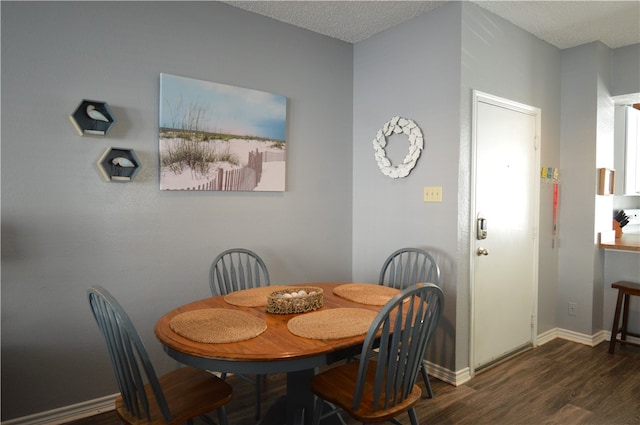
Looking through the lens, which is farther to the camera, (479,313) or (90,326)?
(479,313)

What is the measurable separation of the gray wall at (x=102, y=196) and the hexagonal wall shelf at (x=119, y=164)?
53mm

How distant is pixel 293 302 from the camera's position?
197 centimetres

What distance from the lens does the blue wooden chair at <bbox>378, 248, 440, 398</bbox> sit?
109 inches

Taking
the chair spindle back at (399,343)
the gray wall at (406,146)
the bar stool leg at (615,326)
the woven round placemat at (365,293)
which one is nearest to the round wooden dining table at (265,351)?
the chair spindle back at (399,343)

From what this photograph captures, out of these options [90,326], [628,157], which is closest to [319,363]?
[90,326]

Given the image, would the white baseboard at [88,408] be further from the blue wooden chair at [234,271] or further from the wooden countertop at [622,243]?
the wooden countertop at [622,243]

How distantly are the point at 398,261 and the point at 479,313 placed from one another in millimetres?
682

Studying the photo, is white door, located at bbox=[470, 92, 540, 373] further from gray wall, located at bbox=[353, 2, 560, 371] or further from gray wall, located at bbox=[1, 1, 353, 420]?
gray wall, located at bbox=[1, 1, 353, 420]

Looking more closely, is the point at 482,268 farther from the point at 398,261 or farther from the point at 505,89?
the point at 505,89

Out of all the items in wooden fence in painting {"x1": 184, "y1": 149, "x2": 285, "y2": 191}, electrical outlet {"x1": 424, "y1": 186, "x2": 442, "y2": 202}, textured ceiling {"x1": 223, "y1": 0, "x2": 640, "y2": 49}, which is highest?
textured ceiling {"x1": 223, "y1": 0, "x2": 640, "y2": 49}

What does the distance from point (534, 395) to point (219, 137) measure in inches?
105

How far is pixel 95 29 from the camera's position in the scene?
2.34m

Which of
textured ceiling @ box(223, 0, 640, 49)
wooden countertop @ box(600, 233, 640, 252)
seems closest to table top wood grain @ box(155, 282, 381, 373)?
textured ceiling @ box(223, 0, 640, 49)

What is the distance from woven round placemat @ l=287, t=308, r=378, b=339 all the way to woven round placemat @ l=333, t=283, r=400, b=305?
0.17 meters
